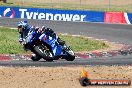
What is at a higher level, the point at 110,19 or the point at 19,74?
the point at 19,74

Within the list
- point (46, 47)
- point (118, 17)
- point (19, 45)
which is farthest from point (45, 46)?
point (118, 17)

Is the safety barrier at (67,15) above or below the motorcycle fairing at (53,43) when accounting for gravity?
below

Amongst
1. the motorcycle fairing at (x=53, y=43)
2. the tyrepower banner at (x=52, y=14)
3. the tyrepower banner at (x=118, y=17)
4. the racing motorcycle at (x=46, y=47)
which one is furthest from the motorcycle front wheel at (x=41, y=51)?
the tyrepower banner at (x=52, y=14)

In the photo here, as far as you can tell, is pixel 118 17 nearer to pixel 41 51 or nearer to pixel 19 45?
pixel 19 45

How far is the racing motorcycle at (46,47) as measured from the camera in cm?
1845

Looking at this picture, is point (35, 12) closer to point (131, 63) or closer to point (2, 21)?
point (2, 21)

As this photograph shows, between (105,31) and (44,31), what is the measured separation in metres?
22.5

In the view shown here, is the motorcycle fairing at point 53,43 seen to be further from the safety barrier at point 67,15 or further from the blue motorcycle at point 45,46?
the safety barrier at point 67,15

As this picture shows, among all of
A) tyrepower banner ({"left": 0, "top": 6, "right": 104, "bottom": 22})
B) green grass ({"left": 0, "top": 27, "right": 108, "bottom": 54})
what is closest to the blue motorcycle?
green grass ({"left": 0, "top": 27, "right": 108, "bottom": 54})

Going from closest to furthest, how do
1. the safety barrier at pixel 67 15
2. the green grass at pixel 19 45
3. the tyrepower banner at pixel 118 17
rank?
the green grass at pixel 19 45, the tyrepower banner at pixel 118 17, the safety barrier at pixel 67 15

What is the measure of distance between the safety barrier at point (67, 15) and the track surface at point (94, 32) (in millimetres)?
1715

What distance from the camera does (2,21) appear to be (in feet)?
155

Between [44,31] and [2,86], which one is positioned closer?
[2,86]

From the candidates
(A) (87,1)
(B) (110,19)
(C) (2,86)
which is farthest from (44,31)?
(A) (87,1)
